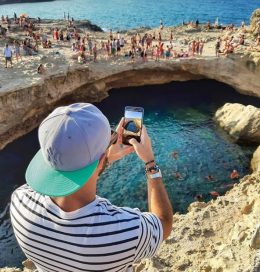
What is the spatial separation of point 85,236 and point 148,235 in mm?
544

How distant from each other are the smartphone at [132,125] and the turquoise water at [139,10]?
58.3 metres

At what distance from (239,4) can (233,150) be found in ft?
203

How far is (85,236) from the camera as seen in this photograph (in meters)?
3.13

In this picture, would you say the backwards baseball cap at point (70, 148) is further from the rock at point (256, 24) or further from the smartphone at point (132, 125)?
the rock at point (256, 24)

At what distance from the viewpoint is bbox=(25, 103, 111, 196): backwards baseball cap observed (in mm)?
3102

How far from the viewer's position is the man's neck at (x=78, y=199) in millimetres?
3240

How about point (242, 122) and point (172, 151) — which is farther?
point (242, 122)

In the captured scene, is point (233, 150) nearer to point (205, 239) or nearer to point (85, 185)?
point (205, 239)

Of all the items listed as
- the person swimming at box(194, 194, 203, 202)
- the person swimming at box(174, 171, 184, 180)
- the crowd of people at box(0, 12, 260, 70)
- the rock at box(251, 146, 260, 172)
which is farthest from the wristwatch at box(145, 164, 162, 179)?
the crowd of people at box(0, 12, 260, 70)

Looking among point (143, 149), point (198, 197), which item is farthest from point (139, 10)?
point (143, 149)

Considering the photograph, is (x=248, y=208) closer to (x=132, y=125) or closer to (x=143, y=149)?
(x=132, y=125)

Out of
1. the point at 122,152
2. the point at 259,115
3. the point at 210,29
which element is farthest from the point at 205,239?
the point at 210,29

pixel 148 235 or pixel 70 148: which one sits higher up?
pixel 70 148

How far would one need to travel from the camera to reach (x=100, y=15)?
71.2 m
